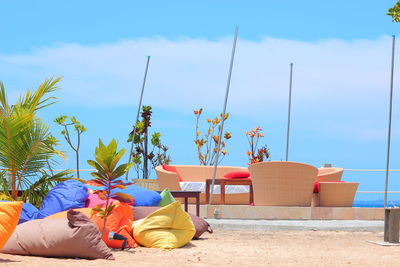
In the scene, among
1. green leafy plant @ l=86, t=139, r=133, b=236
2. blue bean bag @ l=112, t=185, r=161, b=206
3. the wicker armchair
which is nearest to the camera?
green leafy plant @ l=86, t=139, r=133, b=236

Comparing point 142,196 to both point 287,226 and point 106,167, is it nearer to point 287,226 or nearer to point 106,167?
point 106,167

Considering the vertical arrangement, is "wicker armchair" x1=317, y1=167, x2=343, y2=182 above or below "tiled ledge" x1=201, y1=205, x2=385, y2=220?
above

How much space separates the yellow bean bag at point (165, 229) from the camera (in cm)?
516

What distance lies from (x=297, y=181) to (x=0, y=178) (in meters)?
3.41

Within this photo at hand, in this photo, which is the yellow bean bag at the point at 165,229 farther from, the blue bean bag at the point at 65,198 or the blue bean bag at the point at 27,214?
the blue bean bag at the point at 27,214

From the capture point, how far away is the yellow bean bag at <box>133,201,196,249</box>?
516 centimetres

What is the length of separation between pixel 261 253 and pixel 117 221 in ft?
3.99

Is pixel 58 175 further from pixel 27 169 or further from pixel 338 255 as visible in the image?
pixel 338 255

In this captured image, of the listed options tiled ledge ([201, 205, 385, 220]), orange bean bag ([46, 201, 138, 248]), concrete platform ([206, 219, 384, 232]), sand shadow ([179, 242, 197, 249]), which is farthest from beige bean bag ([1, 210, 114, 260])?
tiled ledge ([201, 205, 385, 220])

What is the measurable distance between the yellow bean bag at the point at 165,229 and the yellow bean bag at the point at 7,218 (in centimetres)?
130

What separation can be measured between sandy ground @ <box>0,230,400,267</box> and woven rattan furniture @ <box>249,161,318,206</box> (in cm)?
103

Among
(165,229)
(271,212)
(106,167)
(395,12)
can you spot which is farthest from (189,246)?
(395,12)

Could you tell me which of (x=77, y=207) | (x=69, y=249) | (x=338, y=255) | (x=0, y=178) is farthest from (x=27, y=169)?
(x=338, y=255)

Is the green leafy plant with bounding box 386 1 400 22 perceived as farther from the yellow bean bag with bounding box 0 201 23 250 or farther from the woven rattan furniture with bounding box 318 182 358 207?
the yellow bean bag with bounding box 0 201 23 250
